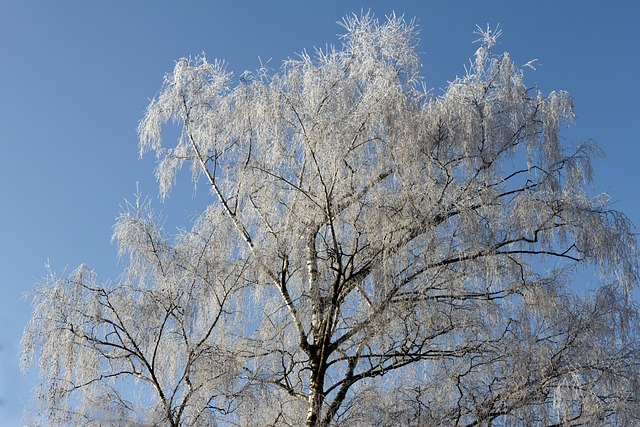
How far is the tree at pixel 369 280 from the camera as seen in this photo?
27.5 feet

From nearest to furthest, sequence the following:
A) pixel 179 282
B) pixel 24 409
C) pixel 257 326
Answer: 1. pixel 24 409
2. pixel 179 282
3. pixel 257 326

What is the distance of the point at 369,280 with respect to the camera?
358 inches

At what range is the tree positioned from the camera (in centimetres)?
838

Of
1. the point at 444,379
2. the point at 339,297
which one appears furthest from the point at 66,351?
the point at 444,379

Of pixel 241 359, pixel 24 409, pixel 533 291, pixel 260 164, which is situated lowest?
pixel 24 409

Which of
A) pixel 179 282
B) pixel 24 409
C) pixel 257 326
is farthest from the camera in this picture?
pixel 257 326

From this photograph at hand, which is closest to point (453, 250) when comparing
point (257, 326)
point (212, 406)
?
Answer: point (257, 326)

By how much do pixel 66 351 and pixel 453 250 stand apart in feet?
13.0

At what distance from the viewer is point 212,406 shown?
8297 mm

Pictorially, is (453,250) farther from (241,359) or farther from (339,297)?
(241,359)

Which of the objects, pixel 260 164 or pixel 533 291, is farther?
pixel 260 164

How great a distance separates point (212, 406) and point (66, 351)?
148cm

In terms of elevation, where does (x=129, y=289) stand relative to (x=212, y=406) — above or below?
above

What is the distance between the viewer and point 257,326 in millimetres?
9609
